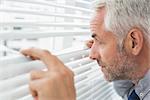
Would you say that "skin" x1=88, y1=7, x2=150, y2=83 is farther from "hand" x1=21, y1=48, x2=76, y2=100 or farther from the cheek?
"hand" x1=21, y1=48, x2=76, y2=100

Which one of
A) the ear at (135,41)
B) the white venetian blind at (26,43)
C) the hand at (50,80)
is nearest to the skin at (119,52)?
the ear at (135,41)

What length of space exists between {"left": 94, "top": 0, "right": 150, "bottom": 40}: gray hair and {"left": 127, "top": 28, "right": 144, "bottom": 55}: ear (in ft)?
0.05

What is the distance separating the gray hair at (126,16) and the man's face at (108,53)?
0.03 meters

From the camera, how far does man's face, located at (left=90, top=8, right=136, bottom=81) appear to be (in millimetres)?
1048

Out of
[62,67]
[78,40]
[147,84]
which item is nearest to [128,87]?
[147,84]

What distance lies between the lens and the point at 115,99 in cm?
170

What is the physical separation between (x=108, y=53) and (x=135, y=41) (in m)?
0.11

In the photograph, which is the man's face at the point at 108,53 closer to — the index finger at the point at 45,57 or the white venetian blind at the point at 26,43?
the white venetian blind at the point at 26,43

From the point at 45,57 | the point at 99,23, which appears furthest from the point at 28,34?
the point at 99,23

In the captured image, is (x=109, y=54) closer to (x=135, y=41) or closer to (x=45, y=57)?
(x=135, y=41)

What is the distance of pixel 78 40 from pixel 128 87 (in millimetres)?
311

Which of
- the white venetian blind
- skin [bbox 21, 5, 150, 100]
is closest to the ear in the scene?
skin [bbox 21, 5, 150, 100]

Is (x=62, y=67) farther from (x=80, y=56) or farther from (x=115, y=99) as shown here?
(x=115, y=99)

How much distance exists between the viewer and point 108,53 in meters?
1.07
